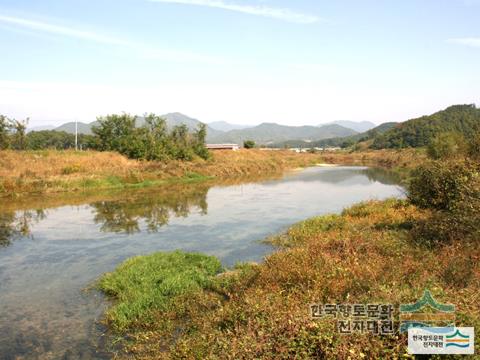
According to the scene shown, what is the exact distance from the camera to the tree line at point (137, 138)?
4922 cm

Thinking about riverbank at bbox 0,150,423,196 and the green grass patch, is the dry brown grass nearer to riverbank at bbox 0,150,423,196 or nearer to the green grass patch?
riverbank at bbox 0,150,423,196

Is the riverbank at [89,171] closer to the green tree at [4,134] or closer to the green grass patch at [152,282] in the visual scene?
the green tree at [4,134]

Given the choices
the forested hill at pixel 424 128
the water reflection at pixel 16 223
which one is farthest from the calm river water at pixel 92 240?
the forested hill at pixel 424 128

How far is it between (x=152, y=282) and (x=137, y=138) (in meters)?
43.5

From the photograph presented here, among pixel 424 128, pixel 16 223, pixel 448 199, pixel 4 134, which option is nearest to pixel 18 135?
pixel 4 134

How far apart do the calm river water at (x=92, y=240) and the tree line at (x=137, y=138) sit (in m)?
14.7

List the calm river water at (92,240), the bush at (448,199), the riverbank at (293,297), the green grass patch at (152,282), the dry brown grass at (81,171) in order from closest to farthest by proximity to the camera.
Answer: the riverbank at (293,297) < the calm river water at (92,240) < the green grass patch at (152,282) < the bush at (448,199) < the dry brown grass at (81,171)

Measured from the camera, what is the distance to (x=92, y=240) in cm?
1897

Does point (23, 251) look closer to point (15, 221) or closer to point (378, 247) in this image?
point (15, 221)

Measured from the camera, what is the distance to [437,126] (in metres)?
136

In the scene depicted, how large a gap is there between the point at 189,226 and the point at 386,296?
53.5ft

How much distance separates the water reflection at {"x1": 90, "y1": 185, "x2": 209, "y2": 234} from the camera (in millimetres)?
22480

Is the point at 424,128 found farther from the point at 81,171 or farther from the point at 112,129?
the point at 81,171

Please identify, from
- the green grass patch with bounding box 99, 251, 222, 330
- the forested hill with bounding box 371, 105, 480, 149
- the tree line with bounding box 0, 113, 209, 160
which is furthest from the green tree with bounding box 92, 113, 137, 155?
the forested hill with bounding box 371, 105, 480, 149
